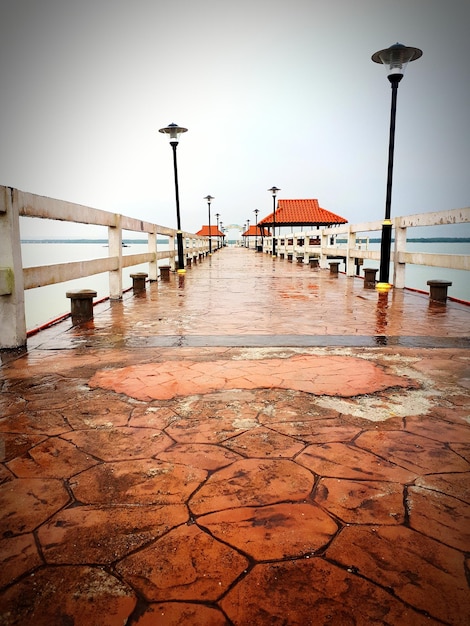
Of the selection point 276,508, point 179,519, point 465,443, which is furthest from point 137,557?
point 465,443

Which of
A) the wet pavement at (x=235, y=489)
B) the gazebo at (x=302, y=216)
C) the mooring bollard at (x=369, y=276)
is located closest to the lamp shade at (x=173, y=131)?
the mooring bollard at (x=369, y=276)

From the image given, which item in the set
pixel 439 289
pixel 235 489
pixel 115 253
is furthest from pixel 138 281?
pixel 235 489

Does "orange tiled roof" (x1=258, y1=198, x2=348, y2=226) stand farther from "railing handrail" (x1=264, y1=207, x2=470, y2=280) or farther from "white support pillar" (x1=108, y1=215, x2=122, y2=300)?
"white support pillar" (x1=108, y1=215, x2=122, y2=300)

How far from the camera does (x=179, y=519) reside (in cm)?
159

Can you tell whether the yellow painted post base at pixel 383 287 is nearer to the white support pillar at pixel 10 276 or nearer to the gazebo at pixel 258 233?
the white support pillar at pixel 10 276

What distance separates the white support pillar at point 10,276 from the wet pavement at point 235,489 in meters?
0.34

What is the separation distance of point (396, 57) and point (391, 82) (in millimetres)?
410

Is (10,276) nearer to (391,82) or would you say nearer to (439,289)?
(439,289)

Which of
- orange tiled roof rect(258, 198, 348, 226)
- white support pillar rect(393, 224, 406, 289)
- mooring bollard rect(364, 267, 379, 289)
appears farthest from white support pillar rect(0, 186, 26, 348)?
orange tiled roof rect(258, 198, 348, 226)

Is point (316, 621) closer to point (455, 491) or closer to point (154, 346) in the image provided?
point (455, 491)

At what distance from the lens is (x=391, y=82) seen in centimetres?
813

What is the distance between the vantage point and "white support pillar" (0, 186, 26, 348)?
3.85m

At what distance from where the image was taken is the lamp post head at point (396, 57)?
7715 millimetres

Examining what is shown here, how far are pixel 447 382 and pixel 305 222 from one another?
3785 cm
